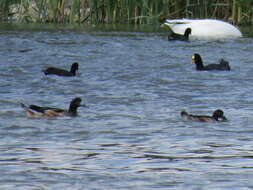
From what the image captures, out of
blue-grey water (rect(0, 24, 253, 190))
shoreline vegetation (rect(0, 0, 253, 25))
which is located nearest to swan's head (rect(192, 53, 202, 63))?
blue-grey water (rect(0, 24, 253, 190))

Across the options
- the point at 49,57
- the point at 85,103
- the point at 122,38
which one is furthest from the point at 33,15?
the point at 85,103

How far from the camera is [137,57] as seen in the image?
17797 mm

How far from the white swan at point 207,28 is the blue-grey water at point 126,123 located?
2898mm

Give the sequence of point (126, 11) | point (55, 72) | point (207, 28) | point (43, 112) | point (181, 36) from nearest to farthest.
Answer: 1. point (43, 112)
2. point (55, 72)
3. point (181, 36)
4. point (207, 28)
5. point (126, 11)

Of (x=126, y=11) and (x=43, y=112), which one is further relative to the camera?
(x=126, y=11)

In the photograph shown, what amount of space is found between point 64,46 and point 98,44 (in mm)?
769

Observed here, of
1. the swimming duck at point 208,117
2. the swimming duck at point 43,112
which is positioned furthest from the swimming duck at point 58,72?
the swimming duck at point 208,117

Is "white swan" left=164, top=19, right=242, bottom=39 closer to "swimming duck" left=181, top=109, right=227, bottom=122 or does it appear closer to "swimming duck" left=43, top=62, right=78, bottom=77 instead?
"swimming duck" left=43, top=62, right=78, bottom=77

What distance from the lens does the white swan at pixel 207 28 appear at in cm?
2217

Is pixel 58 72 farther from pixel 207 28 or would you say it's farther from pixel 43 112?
pixel 207 28

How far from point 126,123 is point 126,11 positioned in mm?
15034

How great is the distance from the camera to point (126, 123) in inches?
393

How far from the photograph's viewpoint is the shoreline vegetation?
2439cm

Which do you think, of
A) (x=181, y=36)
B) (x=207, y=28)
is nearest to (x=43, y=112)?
(x=181, y=36)
